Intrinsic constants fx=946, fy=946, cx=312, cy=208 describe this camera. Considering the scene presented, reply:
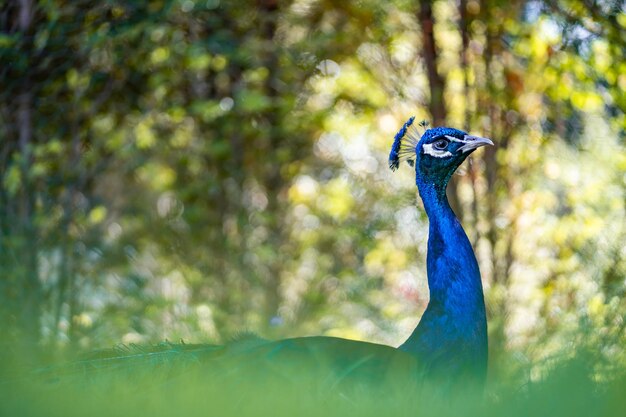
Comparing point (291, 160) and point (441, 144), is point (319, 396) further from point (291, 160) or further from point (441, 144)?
point (291, 160)

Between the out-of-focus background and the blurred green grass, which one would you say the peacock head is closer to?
the blurred green grass

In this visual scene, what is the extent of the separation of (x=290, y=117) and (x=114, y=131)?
1.00 metres

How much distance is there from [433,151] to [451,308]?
1.96 ft

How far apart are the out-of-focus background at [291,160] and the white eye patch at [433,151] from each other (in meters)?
1.30

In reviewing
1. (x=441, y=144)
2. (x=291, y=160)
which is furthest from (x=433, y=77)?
(x=441, y=144)

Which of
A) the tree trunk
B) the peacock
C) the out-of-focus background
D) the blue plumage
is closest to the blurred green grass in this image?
the peacock

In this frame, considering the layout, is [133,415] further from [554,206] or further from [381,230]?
[554,206]

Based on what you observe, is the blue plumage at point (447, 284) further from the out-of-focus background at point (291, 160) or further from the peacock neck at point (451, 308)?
the out-of-focus background at point (291, 160)

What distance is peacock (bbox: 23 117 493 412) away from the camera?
2197 millimetres

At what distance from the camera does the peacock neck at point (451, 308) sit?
2629mm

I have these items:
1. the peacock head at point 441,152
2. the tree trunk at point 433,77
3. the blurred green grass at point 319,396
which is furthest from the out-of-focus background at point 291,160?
the blurred green grass at point 319,396

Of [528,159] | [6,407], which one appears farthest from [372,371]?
[528,159]

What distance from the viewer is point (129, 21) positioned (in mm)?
4715

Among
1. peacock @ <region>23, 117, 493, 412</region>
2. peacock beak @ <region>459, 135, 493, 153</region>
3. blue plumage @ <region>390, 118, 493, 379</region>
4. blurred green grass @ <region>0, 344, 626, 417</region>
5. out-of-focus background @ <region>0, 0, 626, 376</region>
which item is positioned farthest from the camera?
out-of-focus background @ <region>0, 0, 626, 376</region>
